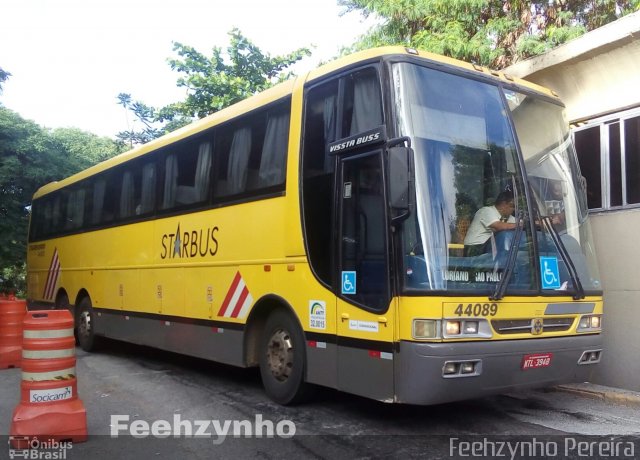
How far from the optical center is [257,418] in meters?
5.82

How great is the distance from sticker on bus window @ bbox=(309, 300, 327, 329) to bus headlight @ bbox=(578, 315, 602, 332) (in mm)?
2411

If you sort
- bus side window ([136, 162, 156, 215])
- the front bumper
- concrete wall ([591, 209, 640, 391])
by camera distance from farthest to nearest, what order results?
bus side window ([136, 162, 156, 215]), concrete wall ([591, 209, 640, 391]), the front bumper

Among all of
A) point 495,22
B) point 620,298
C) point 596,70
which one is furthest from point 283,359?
point 495,22

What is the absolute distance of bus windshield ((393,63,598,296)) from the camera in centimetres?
482

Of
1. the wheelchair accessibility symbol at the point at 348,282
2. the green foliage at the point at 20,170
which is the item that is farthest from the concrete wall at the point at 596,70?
the green foliage at the point at 20,170

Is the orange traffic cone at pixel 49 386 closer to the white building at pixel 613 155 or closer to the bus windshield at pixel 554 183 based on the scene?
the bus windshield at pixel 554 183

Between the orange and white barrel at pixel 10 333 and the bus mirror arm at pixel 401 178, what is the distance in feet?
23.6

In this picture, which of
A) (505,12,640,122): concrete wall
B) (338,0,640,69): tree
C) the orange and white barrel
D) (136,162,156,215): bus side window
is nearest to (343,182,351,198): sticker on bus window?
(505,12,640,122): concrete wall

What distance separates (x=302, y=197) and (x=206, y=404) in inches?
100

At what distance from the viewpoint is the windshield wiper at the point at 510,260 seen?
4945 millimetres

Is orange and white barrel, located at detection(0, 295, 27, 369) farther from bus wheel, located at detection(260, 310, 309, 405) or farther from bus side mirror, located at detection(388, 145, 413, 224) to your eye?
bus side mirror, located at detection(388, 145, 413, 224)

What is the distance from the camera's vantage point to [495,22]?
10.9 m

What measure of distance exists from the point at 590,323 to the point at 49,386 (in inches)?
194

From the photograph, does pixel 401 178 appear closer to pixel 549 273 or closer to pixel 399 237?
pixel 399 237
